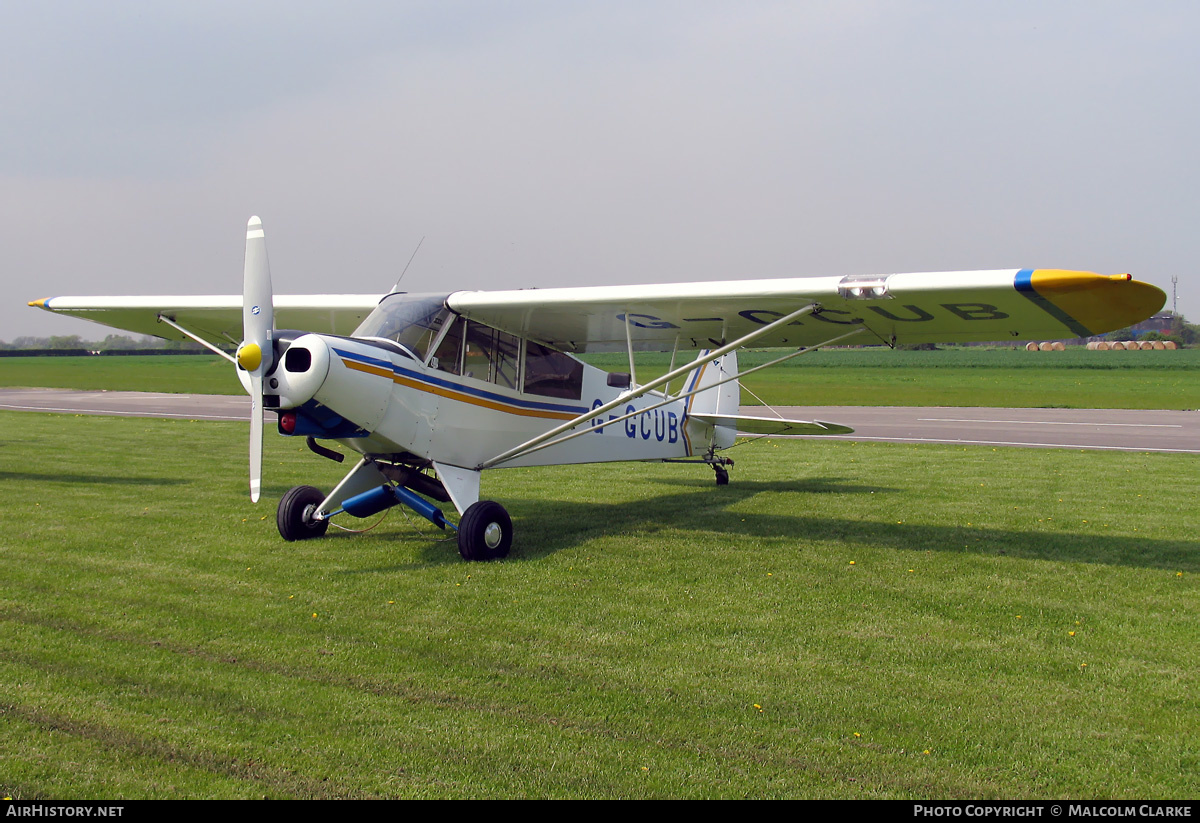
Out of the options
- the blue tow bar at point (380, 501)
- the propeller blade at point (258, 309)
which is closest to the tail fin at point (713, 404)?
the blue tow bar at point (380, 501)

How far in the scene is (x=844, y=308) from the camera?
299 inches

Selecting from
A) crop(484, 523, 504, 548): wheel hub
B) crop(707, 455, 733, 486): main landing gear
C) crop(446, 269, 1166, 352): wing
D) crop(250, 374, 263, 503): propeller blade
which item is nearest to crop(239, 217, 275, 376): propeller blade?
crop(250, 374, 263, 503): propeller blade

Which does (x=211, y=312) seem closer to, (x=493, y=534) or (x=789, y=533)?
(x=493, y=534)

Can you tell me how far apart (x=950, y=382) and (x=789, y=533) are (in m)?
35.2

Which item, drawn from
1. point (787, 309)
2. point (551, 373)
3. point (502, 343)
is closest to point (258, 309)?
point (502, 343)

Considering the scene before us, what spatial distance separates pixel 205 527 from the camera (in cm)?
879

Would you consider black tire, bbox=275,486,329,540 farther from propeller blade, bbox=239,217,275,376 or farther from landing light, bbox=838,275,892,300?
landing light, bbox=838,275,892,300

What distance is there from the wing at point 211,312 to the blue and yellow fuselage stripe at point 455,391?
1.92 m

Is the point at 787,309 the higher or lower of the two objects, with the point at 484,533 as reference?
higher

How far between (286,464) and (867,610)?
420 inches

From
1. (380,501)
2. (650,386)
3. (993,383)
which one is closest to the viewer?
(650,386)
